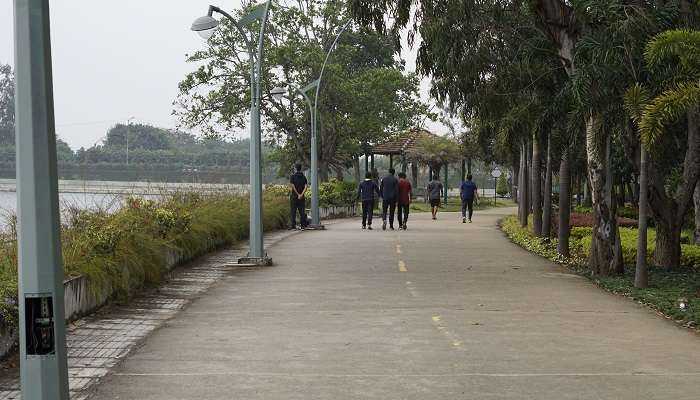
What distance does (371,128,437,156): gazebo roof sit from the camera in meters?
59.0

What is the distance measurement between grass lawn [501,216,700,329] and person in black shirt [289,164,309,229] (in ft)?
25.4

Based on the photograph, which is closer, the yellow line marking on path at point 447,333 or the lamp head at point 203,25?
the yellow line marking on path at point 447,333

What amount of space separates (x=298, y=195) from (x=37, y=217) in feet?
78.0

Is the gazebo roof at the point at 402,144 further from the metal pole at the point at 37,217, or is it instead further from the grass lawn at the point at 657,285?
the metal pole at the point at 37,217

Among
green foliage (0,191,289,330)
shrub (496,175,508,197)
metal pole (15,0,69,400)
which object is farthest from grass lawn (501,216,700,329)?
shrub (496,175,508,197)

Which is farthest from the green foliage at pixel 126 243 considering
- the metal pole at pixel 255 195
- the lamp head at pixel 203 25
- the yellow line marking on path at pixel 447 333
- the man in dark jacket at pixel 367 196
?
the man in dark jacket at pixel 367 196

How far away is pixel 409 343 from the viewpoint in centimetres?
948

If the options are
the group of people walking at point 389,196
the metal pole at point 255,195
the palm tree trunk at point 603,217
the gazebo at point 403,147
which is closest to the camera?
the palm tree trunk at point 603,217

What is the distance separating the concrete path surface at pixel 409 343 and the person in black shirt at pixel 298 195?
11.8 m

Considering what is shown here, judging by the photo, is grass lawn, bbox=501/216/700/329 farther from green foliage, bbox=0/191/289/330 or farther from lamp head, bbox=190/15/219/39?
lamp head, bbox=190/15/219/39

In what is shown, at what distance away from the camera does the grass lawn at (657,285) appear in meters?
11.9

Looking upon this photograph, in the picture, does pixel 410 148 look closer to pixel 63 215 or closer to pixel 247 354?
pixel 63 215

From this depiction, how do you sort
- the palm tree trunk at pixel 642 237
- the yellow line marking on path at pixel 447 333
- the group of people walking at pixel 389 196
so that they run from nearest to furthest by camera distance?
the yellow line marking on path at pixel 447 333 → the palm tree trunk at pixel 642 237 → the group of people walking at pixel 389 196

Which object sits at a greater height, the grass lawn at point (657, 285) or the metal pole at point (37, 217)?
the metal pole at point (37, 217)
